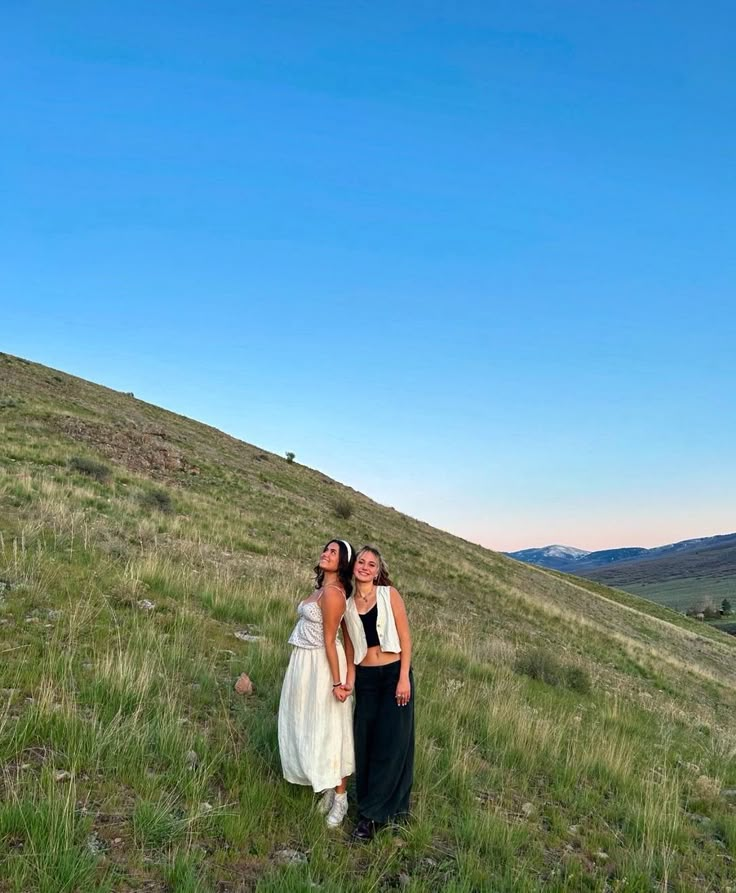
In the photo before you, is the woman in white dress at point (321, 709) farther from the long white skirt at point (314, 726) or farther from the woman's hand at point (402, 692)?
the woman's hand at point (402, 692)

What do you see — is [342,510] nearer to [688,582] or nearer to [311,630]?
[311,630]

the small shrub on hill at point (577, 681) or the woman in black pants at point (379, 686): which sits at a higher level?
the woman in black pants at point (379, 686)

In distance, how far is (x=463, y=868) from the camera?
12.2 feet

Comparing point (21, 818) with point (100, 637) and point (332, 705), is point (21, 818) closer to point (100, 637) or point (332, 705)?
point (332, 705)

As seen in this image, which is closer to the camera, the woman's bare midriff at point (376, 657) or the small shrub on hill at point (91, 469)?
the woman's bare midriff at point (376, 657)

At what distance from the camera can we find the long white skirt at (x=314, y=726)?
4.12 meters

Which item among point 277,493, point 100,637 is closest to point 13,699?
point 100,637

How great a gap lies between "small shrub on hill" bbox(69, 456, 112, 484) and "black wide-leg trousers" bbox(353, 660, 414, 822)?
1318 centimetres

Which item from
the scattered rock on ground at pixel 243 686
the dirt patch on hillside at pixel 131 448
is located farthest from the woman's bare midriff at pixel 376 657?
the dirt patch on hillside at pixel 131 448

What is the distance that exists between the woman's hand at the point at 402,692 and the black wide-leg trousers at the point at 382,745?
4 centimetres

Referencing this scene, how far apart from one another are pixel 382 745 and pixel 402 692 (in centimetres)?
41

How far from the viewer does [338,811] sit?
4.14 m

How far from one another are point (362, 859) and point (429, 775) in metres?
1.23

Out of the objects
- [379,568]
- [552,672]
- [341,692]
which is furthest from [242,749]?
[552,672]
